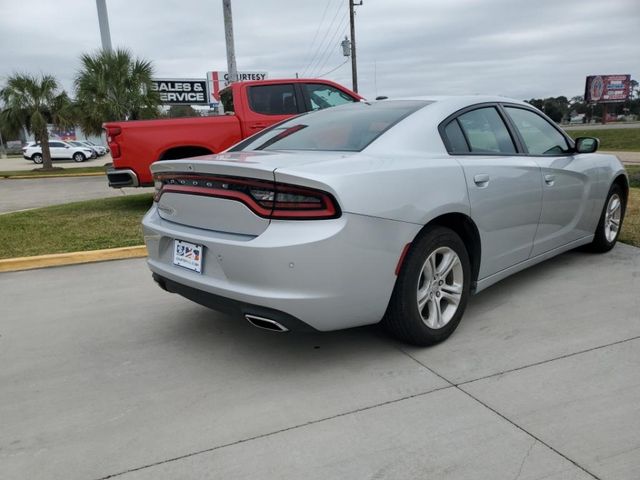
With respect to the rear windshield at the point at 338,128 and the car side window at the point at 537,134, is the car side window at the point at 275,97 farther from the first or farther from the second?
the car side window at the point at 537,134

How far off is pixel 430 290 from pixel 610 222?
3040mm

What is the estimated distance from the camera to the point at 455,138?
3570 millimetres

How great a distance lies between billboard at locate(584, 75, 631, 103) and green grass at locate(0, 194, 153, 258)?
2915 inches

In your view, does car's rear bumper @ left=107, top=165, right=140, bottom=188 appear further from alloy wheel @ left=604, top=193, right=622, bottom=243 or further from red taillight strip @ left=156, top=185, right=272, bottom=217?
alloy wheel @ left=604, top=193, right=622, bottom=243

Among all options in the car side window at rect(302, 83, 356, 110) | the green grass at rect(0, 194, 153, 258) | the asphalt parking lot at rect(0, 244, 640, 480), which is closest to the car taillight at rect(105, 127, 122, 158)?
the green grass at rect(0, 194, 153, 258)

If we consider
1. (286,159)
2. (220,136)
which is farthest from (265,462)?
(220,136)

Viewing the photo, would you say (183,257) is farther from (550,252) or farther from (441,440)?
(550,252)

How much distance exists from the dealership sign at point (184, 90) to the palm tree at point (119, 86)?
628cm

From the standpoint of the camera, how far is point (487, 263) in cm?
366

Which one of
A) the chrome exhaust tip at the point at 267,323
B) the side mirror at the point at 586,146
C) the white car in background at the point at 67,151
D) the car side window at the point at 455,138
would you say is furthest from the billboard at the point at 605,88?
the chrome exhaust tip at the point at 267,323

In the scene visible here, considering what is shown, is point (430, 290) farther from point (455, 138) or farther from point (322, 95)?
point (322, 95)

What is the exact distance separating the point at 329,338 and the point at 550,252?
208 centimetres

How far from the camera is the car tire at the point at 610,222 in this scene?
5.12m

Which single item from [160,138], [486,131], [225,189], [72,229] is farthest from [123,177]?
[486,131]
